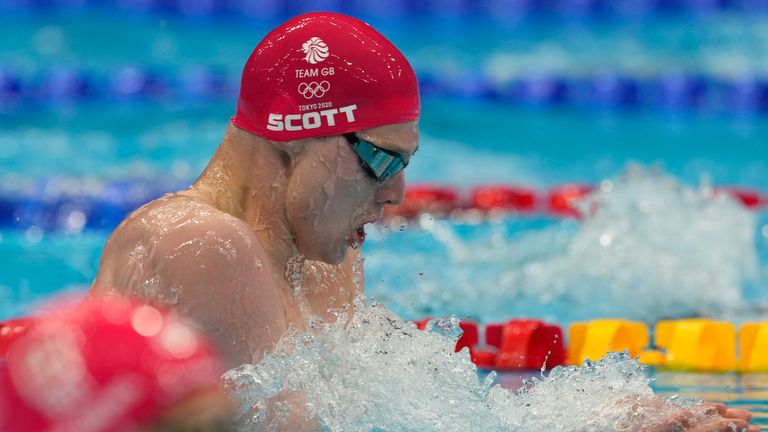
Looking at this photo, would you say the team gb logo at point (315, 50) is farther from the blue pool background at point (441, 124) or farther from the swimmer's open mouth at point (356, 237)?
the blue pool background at point (441, 124)

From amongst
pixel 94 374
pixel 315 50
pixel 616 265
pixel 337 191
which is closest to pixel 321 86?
pixel 315 50

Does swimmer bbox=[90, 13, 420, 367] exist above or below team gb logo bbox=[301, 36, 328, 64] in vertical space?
below

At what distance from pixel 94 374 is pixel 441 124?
734 centimetres

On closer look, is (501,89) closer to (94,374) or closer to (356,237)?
(356,237)

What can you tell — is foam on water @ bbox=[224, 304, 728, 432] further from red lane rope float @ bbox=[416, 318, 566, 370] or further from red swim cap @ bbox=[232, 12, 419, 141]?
red lane rope float @ bbox=[416, 318, 566, 370]

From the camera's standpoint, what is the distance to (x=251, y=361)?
2.07 meters

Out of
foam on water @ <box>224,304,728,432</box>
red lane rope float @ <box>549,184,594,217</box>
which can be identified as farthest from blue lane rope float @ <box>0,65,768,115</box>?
foam on water @ <box>224,304,728,432</box>

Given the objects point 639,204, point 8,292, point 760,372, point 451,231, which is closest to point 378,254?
point 451,231

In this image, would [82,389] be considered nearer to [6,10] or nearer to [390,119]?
[390,119]

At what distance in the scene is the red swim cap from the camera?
7.20 ft

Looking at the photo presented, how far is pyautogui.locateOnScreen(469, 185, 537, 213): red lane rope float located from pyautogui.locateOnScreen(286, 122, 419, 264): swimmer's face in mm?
4253

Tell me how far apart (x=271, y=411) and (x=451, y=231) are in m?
4.03

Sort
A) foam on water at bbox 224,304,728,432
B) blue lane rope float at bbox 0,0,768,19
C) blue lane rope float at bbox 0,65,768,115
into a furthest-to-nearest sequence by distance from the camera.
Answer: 1. blue lane rope float at bbox 0,0,768,19
2. blue lane rope float at bbox 0,65,768,115
3. foam on water at bbox 224,304,728,432

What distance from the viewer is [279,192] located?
Answer: 88.7 inches
